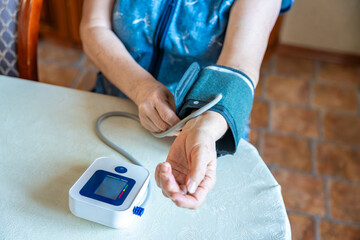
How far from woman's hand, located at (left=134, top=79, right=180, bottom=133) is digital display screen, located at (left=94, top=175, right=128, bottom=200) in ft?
0.50

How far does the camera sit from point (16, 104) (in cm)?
79

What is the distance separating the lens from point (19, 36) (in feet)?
3.11

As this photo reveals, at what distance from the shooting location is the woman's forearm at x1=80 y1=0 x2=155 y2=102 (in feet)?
2.75

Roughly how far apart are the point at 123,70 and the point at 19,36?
313mm

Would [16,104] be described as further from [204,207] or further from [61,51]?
[61,51]

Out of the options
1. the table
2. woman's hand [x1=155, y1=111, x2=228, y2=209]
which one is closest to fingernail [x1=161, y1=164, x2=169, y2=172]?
woman's hand [x1=155, y1=111, x2=228, y2=209]

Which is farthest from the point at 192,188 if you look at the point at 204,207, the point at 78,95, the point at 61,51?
the point at 61,51

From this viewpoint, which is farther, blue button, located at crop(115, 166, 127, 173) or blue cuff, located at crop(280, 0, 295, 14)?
blue cuff, located at crop(280, 0, 295, 14)

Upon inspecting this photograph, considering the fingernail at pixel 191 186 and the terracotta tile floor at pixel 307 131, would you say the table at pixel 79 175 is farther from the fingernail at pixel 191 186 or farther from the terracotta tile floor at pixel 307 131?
the terracotta tile floor at pixel 307 131

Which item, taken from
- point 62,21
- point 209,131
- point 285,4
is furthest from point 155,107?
point 62,21

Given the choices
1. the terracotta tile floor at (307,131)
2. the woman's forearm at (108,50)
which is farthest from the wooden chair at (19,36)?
the terracotta tile floor at (307,131)

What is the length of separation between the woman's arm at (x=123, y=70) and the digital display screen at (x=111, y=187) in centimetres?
15

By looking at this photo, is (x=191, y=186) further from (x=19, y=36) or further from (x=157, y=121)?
(x=19, y=36)

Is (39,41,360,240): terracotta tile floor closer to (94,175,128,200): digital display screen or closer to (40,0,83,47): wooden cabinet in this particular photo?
(40,0,83,47): wooden cabinet
